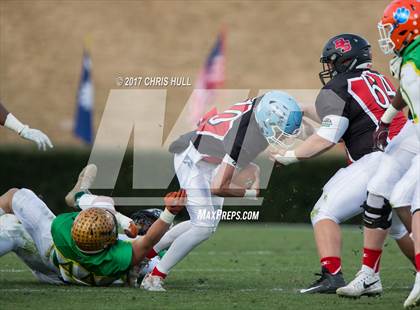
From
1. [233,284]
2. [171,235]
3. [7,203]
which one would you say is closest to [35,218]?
[7,203]

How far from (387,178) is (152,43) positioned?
58.9 feet

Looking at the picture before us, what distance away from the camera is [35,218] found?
23.4 feet

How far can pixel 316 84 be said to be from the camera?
2283cm

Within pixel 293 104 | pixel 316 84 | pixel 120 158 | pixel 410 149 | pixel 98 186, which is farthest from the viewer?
pixel 316 84

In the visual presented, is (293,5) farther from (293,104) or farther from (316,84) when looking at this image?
(293,104)

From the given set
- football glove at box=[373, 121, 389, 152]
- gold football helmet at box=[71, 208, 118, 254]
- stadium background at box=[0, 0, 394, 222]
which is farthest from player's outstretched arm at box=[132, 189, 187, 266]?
stadium background at box=[0, 0, 394, 222]

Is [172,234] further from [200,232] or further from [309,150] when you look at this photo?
[309,150]

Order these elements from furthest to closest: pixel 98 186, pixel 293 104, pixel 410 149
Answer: pixel 98 186 < pixel 293 104 < pixel 410 149

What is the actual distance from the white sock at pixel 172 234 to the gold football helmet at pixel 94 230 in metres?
0.86

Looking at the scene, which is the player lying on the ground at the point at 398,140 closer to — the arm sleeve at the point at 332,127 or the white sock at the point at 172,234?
the arm sleeve at the point at 332,127

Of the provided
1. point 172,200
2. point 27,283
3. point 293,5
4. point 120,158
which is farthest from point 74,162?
point 293,5

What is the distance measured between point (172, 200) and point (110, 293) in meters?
0.85

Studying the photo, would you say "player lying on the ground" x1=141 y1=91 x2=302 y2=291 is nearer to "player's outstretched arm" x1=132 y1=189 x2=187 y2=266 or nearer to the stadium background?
"player's outstretched arm" x1=132 y1=189 x2=187 y2=266

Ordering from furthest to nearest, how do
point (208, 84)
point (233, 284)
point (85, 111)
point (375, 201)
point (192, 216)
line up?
point (85, 111), point (208, 84), point (233, 284), point (192, 216), point (375, 201)
